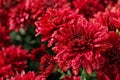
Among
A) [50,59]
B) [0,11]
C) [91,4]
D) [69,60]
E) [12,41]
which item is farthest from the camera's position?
[12,41]

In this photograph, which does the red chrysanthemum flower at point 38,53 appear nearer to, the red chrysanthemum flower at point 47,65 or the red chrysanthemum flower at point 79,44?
the red chrysanthemum flower at point 47,65

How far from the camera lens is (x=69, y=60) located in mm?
1106

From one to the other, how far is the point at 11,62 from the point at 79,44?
428 millimetres

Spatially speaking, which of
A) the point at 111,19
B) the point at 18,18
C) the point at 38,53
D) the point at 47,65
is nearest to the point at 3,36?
the point at 18,18

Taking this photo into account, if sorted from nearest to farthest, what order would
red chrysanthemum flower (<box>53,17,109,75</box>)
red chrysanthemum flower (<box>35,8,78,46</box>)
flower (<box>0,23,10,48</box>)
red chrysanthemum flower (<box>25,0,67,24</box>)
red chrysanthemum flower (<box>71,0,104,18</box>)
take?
red chrysanthemum flower (<box>53,17,109,75</box>)
red chrysanthemum flower (<box>35,8,78,46</box>)
red chrysanthemum flower (<box>25,0,67,24</box>)
red chrysanthemum flower (<box>71,0,104,18</box>)
flower (<box>0,23,10,48</box>)

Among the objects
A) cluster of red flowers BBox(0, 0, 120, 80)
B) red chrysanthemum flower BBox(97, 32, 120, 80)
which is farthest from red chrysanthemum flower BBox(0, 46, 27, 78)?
red chrysanthemum flower BBox(97, 32, 120, 80)

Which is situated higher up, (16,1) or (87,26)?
(16,1)

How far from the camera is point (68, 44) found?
113cm

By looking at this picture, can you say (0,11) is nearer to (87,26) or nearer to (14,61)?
(14,61)

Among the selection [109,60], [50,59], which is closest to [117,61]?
[109,60]

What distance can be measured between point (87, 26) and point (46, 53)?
13.4 inches

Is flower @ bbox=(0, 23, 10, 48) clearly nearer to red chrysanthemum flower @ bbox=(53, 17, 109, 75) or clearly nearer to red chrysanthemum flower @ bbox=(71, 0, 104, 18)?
red chrysanthemum flower @ bbox=(71, 0, 104, 18)

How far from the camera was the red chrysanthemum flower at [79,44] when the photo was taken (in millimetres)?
1093

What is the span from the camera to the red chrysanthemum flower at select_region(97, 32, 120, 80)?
46.2 inches
